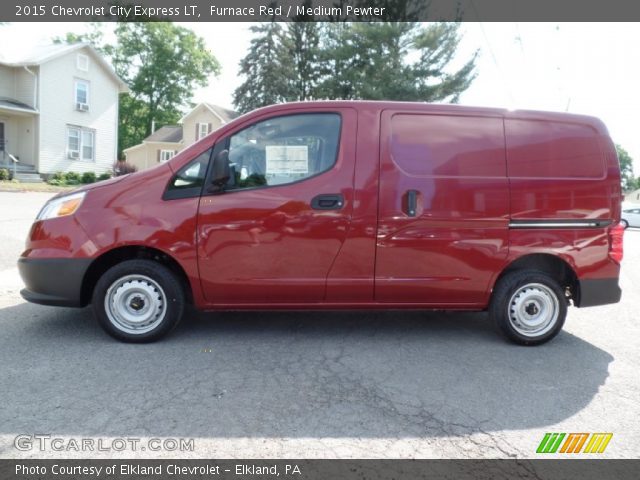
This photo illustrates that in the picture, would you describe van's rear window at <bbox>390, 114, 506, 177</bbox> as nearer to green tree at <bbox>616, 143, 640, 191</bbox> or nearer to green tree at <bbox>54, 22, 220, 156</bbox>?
green tree at <bbox>54, 22, 220, 156</bbox>

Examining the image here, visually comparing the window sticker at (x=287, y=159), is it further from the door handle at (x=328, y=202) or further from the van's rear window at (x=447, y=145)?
the van's rear window at (x=447, y=145)

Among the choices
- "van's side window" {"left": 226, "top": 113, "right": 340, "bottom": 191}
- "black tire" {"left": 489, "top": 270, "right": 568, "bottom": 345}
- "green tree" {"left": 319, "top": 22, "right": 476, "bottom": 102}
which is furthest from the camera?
"green tree" {"left": 319, "top": 22, "right": 476, "bottom": 102}

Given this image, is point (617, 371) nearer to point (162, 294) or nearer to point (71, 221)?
point (162, 294)

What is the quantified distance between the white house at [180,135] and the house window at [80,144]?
746cm

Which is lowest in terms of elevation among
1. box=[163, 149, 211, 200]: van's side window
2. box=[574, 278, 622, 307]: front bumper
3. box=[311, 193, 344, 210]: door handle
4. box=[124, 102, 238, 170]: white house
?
box=[574, 278, 622, 307]: front bumper

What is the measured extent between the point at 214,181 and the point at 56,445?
2182 mm

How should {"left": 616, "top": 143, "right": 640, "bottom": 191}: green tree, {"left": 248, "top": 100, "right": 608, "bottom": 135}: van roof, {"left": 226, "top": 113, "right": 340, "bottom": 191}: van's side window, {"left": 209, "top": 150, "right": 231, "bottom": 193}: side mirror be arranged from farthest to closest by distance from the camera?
{"left": 616, "top": 143, "right": 640, "bottom": 191}: green tree → {"left": 248, "top": 100, "right": 608, "bottom": 135}: van roof → {"left": 226, "top": 113, "right": 340, "bottom": 191}: van's side window → {"left": 209, "top": 150, "right": 231, "bottom": 193}: side mirror

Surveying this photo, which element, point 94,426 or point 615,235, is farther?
point 615,235

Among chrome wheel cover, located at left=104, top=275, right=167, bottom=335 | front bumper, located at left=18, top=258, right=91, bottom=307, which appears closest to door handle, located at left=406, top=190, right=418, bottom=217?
chrome wheel cover, located at left=104, top=275, right=167, bottom=335

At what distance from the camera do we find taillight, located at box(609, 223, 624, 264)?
14.5 feet

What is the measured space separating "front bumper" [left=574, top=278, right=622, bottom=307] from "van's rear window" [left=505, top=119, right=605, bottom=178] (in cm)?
95

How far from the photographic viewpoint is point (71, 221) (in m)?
4.04
